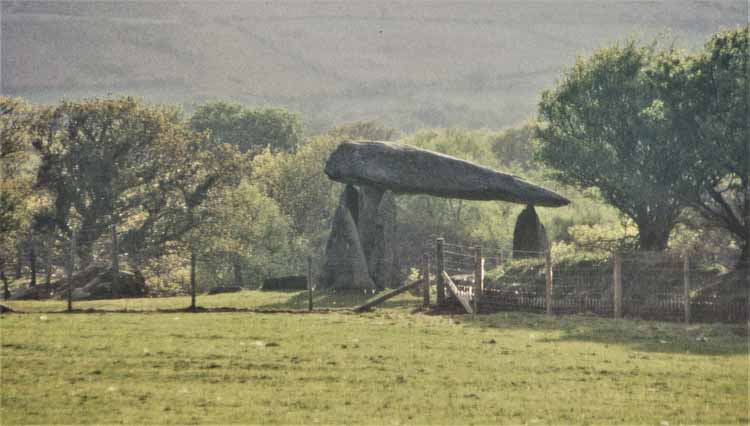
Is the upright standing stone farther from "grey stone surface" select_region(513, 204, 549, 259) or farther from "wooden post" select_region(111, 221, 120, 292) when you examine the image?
"wooden post" select_region(111, 221, 120, 292)

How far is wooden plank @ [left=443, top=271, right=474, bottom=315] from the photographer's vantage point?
3600 centimetres

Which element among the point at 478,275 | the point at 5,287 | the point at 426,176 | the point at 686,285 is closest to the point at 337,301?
the point at 478,275

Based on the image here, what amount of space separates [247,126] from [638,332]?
309 feet

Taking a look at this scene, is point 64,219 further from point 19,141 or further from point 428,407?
point 428,407

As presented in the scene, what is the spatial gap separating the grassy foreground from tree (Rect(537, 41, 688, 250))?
50.8 feet

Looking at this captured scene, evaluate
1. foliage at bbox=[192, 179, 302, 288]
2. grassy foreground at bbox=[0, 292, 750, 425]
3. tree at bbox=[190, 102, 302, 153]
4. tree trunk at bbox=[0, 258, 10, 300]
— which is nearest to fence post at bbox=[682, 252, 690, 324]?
grassy foreground at bbox=[0, 292, 750, 425]

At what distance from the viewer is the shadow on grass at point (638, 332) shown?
26.0 meters

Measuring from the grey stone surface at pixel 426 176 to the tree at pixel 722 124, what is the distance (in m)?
6.62

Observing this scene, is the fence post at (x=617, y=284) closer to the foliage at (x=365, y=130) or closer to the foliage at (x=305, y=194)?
the foliage at (x=305, y=194)

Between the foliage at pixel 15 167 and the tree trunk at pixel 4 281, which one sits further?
the foliage at pixel 15 167

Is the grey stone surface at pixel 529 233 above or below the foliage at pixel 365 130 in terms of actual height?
below

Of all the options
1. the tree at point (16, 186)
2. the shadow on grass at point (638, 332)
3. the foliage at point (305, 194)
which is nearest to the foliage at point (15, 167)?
the tree at point (16, 186)

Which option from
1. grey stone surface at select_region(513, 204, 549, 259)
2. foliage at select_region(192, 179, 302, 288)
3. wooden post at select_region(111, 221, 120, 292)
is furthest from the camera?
foliage at select_region(192, 179, 302, 288)

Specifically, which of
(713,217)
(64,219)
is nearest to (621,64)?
(713,217)
